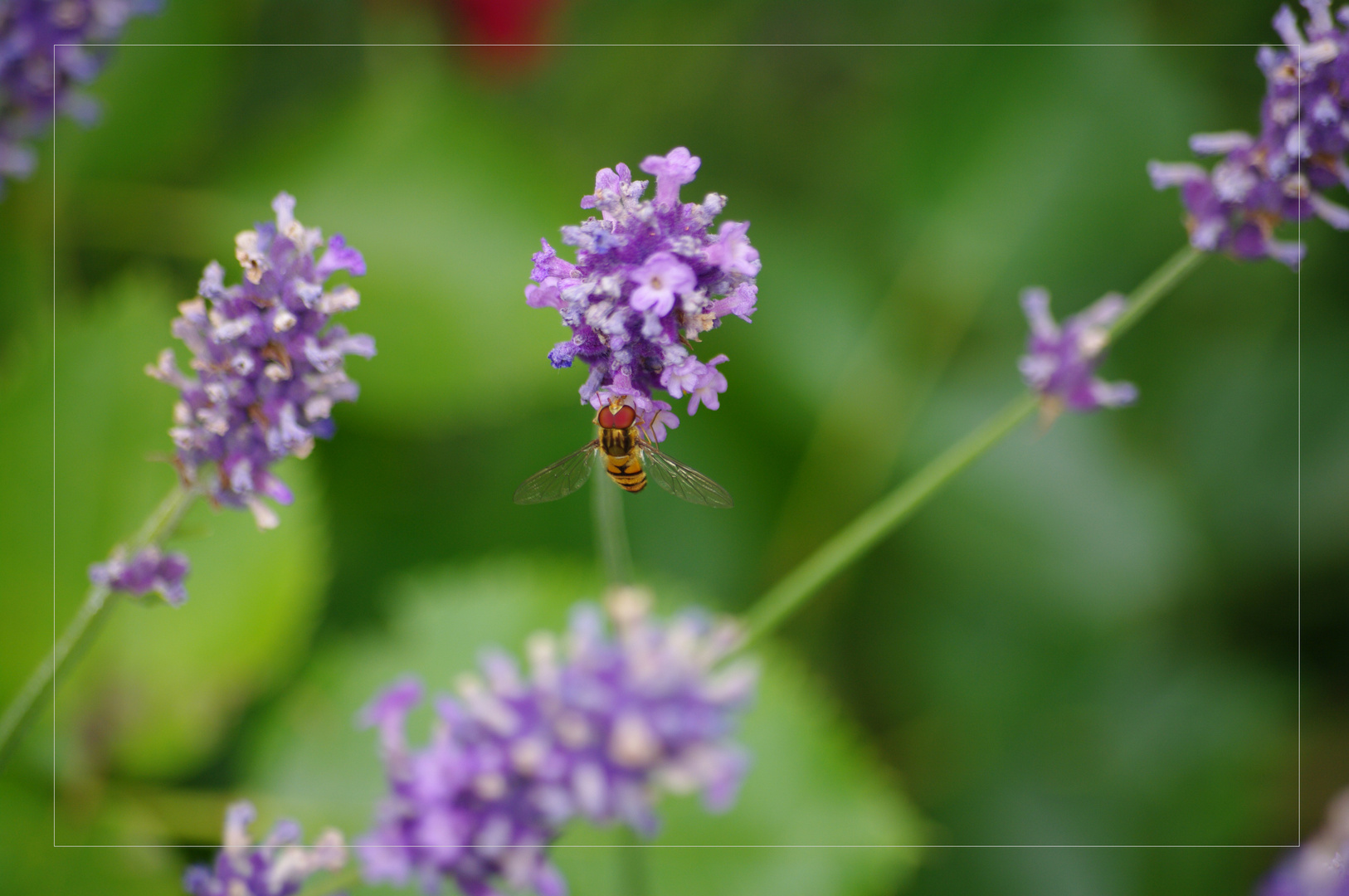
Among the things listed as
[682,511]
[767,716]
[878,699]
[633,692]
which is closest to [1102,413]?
[878,699]

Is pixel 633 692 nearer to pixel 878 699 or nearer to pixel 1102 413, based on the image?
pixel 878 699

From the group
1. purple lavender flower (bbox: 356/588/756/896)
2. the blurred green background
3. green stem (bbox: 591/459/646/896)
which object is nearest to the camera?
purple lavender flower (bbox: 356/588/756/896)

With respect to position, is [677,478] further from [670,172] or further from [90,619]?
[90,619]

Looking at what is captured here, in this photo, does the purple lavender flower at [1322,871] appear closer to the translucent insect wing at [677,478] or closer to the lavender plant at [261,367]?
the translucent insect wing at [677,478]

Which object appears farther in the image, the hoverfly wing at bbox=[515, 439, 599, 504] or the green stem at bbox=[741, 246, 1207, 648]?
the hoverfly wing at bbox=[515, 439, 599, 504]

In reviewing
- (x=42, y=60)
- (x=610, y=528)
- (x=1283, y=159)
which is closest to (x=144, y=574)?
(x=610, y=528)

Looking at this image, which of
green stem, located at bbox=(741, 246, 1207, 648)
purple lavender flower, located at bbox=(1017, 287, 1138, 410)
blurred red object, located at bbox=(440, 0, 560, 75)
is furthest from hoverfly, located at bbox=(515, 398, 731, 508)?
blurred red object, located at bbox=(440, 0, 560, 75)

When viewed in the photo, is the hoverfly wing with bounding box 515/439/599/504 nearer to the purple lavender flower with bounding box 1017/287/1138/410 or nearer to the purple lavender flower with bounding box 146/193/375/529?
the purple lavender flower with bounding box 146/193/375/529
